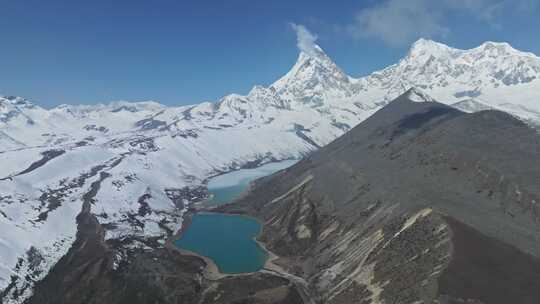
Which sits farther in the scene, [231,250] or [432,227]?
[231,250]

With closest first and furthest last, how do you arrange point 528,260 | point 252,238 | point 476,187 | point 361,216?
point 528,260 → point 476,187 → point 361,216 → point 252,238

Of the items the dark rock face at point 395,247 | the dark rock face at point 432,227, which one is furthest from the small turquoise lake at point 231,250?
the dark rock face at point 432,227

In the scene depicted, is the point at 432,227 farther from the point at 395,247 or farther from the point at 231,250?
the point at 231,250

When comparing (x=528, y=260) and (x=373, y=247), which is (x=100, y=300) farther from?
(x=528, y=260)

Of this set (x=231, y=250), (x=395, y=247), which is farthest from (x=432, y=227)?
(x=231, y=250)

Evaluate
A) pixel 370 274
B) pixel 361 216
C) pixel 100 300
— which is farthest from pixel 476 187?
pixel 100 300

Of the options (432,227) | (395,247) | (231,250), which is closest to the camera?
(432,227)

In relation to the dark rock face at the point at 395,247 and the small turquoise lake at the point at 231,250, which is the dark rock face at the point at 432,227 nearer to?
the dark rock face at the point at 395,247

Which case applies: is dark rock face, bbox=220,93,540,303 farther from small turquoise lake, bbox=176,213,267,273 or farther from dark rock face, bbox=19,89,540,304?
small turquoise lake, bbox=176,213,267,273
